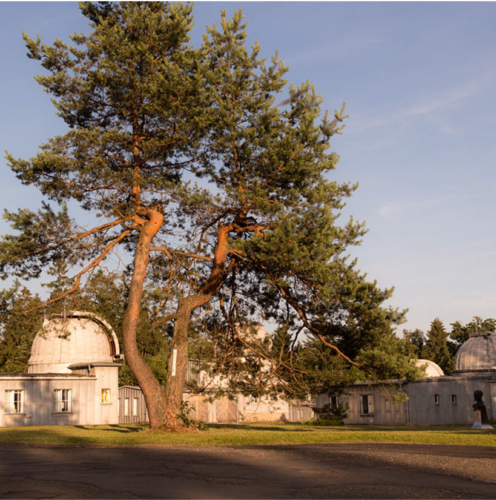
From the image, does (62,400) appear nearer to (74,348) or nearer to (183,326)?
(74,348)

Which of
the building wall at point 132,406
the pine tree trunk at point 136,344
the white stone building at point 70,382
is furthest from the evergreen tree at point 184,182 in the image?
the building wall at point 132,406

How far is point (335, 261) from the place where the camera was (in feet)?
71.5

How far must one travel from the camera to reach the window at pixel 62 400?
41150 millimetres

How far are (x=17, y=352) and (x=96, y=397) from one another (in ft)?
87.6

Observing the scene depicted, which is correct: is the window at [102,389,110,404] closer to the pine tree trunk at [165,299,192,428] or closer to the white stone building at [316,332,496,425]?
the white stone building at [316,332,496,425]

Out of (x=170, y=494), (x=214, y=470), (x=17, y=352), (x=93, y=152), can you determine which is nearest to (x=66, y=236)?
(x=93, y=152)

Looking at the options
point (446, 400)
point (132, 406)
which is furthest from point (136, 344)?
point (132, 406)

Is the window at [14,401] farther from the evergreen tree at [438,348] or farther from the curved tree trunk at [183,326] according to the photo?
the evergreen tree at [438,348]

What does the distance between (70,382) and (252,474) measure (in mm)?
33861

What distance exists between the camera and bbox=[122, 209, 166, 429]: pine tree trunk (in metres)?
→ 22.3

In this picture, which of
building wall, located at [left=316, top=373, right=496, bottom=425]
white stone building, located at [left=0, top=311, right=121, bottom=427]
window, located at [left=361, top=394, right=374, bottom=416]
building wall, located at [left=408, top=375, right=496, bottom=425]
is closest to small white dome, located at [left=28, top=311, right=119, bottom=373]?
white stone building, located at [left=0, top=311, right=121, bottom=427]

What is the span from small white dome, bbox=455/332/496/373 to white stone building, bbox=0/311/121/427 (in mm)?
25162

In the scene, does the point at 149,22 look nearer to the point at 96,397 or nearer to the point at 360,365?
the point at 360,365

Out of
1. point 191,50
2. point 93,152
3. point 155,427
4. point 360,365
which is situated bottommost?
point 155,427
